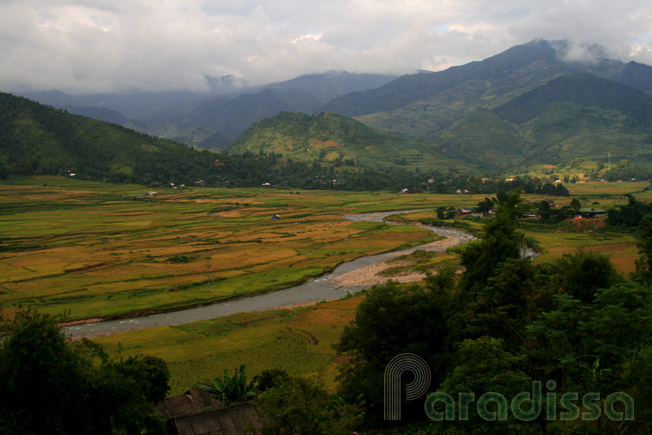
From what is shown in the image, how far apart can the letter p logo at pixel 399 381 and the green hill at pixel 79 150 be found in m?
140

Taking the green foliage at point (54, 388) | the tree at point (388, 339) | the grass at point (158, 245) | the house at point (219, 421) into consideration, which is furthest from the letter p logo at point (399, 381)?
the grass at point (158, 245)

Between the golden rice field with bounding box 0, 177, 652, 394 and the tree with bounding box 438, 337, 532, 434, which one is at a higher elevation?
the tree with bounding box 438, 337, 532, 434

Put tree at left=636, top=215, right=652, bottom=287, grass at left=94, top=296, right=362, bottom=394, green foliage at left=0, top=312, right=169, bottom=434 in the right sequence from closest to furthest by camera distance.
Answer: green foliage at left=0, top=312, right=169, bottom=434 < grass at left=94, top=296, right=362, bottom=394 < tree at left=636, top=215, right=652, bottom=287

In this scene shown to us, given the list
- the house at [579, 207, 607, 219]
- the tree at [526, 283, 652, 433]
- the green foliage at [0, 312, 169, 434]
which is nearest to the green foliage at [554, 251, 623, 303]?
the tree at [526, 283, 652, 433]

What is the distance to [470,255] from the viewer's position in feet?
86.8

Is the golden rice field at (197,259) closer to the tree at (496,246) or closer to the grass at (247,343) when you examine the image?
the grass at (247,343)

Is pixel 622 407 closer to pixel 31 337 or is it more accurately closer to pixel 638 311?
pixel 638 311

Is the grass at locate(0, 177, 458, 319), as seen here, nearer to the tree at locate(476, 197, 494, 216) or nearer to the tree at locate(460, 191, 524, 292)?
the tree at locate(476, 197, 494, 216)

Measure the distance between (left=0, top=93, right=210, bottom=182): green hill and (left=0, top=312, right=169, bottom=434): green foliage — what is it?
14091 cm

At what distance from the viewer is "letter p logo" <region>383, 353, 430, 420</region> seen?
19.7 metres

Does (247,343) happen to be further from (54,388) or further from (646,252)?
(646,252)

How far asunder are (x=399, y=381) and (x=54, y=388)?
14.3 metres

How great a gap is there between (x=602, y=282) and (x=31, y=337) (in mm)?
25728

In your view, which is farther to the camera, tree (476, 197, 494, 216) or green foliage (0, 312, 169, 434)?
tree (476, 197, 494, 216)
